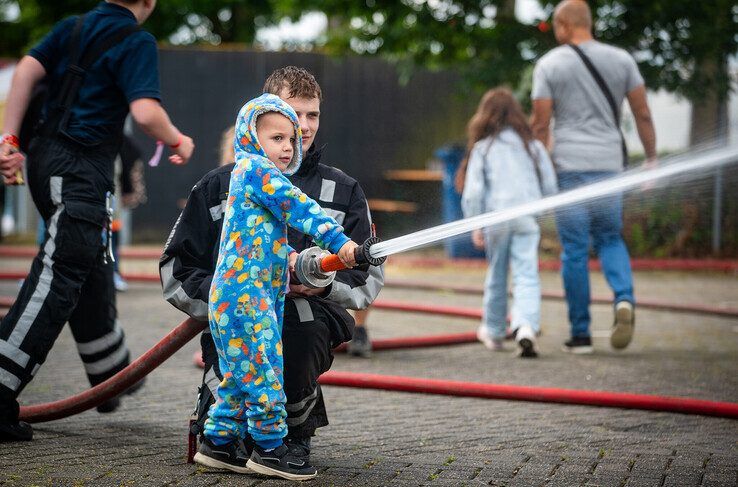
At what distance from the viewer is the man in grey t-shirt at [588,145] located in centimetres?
751

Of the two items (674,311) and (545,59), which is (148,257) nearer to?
(674,311)

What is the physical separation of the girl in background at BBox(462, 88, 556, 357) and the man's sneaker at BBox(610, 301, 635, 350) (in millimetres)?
502

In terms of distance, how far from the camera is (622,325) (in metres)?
7.43

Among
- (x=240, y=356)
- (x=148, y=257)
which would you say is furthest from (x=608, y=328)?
(x=148, y=257)

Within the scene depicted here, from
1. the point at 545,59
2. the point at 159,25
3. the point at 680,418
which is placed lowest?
the point at 680,418

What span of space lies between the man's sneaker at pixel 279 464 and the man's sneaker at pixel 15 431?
3.79 ft

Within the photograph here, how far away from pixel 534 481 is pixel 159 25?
27.5 meters

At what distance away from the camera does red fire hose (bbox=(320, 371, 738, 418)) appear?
17.7 ft

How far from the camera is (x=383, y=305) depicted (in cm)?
949

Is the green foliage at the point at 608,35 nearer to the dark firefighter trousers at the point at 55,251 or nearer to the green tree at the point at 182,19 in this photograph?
the dark firefighter trousers at the point at 55,251

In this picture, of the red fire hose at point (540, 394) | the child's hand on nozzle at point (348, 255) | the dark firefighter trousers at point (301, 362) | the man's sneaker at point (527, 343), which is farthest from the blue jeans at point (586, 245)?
the child's hand on nozzle at point (348, 255)

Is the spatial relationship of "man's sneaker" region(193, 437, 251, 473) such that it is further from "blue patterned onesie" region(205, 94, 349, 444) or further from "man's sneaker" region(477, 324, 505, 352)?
"man's sneaker" region(477, 324, 505, 352)

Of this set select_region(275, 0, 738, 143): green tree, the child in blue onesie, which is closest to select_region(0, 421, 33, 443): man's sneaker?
the child in blue onesie

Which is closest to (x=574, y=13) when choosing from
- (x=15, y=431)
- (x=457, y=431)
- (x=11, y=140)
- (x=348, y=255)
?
(x=457, y=431)
